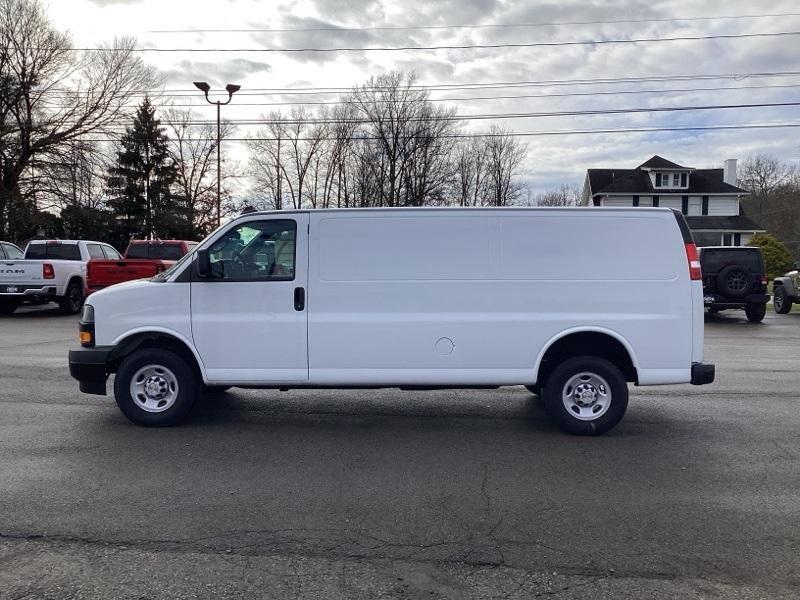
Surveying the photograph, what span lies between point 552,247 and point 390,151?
49.0 meters

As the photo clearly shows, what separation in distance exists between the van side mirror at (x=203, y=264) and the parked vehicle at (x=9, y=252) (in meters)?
15.8

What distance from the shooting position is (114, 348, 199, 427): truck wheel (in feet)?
21.2

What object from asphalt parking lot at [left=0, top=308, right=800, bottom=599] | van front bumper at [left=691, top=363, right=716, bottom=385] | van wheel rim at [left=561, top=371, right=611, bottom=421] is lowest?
asphalt parking lot at [left=0, top=308, right=800, bottom=599]

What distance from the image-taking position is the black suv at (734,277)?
17266 millimetres

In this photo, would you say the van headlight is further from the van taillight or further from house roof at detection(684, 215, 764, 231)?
house roof at detection(684, 215, 764, 231)

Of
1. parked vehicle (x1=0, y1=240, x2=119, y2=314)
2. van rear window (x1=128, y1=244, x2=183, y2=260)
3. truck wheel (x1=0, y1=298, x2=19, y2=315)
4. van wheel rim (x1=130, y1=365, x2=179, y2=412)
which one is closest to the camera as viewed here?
van wheel rim (x1=130, y1=365, x2=179, y2=412)

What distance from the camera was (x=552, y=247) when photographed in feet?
20.7

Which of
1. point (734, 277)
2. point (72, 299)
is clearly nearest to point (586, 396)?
point (734, 277)

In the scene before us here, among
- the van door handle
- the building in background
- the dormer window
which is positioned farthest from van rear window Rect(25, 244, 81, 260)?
the dormer window

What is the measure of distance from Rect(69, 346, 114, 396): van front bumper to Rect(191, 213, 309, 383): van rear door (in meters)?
0.92

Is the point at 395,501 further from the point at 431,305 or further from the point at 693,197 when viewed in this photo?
the point at 693,197

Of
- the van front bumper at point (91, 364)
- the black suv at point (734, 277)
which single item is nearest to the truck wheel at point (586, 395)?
the van front bumper at point (91, 364)

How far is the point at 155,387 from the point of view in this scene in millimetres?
6566

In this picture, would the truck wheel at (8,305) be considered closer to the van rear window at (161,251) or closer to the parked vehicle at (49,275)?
the parked vehicle at (49,275)
